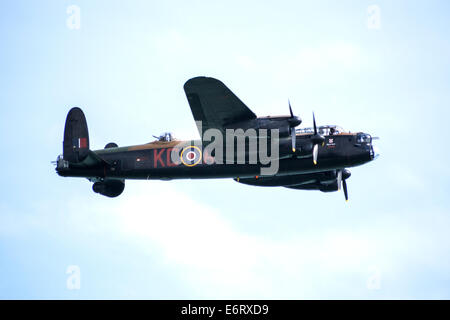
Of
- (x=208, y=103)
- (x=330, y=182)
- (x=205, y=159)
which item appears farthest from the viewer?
(x=330, y=182)

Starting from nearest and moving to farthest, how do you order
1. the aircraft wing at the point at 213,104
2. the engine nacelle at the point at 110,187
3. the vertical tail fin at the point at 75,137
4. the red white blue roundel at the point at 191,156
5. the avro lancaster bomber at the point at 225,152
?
the aircraft wing at the point at 213,104, the avro lancaster bomber at the point at 225,152, the red white blue roundel at the point at 191,156, the vertical tail fin at the point at 75,137, the engine nacelle at the point at 110,187

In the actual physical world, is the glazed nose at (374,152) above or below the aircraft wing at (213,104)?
below

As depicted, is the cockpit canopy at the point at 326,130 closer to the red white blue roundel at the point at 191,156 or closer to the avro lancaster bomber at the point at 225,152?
the avro lancaster bomber at the point at 225,152

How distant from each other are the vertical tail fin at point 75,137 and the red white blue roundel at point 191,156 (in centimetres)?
418

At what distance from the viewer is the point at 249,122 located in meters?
30.2

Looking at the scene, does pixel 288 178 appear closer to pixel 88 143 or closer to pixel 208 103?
pixel 208 103

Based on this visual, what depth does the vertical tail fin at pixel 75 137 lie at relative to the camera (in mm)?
32469

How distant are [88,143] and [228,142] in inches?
251

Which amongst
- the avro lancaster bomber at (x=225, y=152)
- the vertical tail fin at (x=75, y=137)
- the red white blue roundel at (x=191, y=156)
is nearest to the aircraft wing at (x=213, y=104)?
the avro lancaster bomber at (x=225, y=152)

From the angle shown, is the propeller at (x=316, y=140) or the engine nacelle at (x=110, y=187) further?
the engine nacelle at (x=110, y=187)

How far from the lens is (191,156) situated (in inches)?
1262
